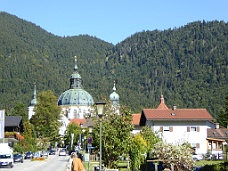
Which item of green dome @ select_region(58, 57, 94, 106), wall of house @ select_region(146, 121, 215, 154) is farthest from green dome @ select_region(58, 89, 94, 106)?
wall of house @ select_region(146, 121, 215, 154)

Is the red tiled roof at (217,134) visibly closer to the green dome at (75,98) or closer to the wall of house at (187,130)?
the wall of house at (187,130)

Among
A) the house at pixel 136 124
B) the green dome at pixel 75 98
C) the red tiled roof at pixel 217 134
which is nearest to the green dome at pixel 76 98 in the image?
the green dome at pixel 75 98

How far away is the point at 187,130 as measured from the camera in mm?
73938

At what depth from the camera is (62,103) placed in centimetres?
19162

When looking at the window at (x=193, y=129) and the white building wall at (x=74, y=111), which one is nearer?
the window at (x=193, y=129)

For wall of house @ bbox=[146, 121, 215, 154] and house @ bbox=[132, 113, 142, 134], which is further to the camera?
house @ bbox=[132, 113, 142, 134]

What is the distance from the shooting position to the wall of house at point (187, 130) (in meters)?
73.7

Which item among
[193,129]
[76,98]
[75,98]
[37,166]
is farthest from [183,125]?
[76,98]

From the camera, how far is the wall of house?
242ft

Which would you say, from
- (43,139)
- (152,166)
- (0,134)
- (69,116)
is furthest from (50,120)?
(152,166)

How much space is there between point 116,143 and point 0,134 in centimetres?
4508

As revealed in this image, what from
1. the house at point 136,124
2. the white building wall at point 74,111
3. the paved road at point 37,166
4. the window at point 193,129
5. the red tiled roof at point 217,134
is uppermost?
the white building wall at point 74,111

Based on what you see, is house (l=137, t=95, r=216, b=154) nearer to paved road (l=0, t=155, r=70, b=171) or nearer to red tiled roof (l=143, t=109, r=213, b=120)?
red tiled roof (l=143, t=109, r=213, b=120)

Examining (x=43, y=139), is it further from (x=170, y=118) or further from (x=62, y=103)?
(x=62, y=103)
